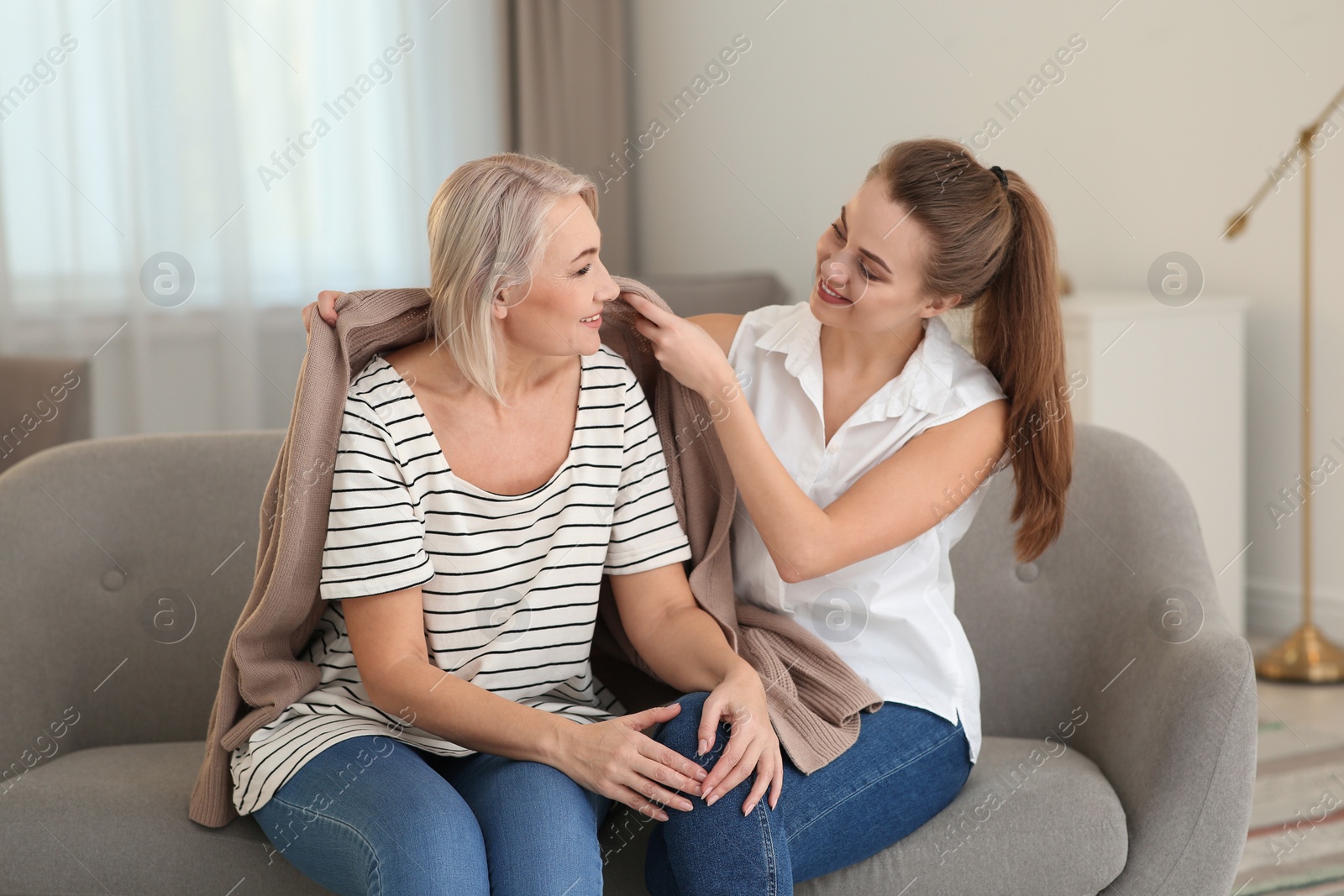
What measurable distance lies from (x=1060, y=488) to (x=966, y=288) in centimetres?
27

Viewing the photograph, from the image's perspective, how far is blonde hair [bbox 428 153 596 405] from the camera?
4.13 ft

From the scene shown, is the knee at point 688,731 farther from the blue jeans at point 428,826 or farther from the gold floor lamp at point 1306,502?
the gold floor lamp at point 1306,502

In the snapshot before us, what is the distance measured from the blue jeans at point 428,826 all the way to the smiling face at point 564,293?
46cm

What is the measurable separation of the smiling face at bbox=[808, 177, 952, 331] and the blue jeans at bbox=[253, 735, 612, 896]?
64cm

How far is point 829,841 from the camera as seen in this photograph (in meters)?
1.19

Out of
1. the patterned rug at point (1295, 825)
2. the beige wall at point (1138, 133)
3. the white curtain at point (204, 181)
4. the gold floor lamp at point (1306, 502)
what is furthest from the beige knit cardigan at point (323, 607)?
the white curtain at point (204, 181)

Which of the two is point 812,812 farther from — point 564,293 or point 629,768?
point 564,293

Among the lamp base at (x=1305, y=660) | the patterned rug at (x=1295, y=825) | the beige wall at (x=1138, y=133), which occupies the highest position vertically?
the beige wall at (x=1138, y=133)

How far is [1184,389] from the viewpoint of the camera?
2971 mm

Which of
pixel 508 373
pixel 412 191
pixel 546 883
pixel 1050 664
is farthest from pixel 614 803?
pixel 412 191

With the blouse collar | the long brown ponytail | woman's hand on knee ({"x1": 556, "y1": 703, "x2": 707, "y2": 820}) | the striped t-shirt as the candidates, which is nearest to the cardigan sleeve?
the striped t-shirt

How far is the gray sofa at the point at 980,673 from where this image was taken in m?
1.25

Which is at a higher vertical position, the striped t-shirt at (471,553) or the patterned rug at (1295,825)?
the striped t-shirt at (471,553)

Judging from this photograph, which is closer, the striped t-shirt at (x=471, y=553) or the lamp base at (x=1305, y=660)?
the striped t-shirt at (x=471, y=553)
